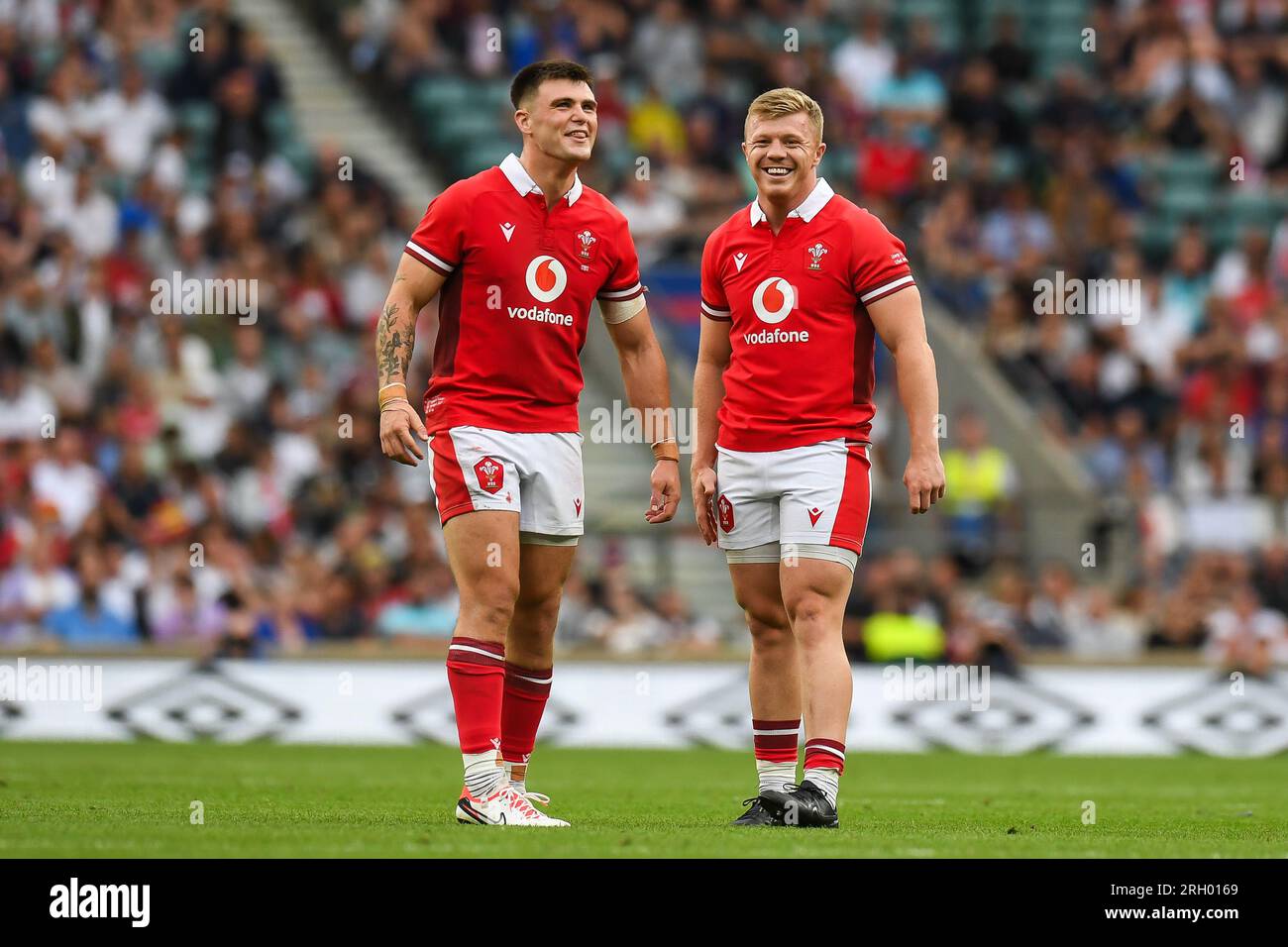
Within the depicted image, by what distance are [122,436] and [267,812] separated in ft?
34.3

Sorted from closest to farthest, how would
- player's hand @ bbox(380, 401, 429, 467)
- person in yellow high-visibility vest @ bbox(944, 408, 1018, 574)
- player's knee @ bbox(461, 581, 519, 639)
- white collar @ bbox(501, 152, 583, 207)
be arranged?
player's hand @ bbox(380, 401, 429, 467) → player's knee @ bbox(461, 581, 519, 639) → white collar @ bbox(501, 152, 583, 207) → person in yellow high-visibility vest @ bbox(944, 408, 1018, 574)

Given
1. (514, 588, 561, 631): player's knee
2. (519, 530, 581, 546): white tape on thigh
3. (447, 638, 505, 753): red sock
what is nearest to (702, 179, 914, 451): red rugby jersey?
(519, 530, 581, 546): white tape on thigh

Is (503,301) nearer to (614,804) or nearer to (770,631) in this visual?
(770,631)

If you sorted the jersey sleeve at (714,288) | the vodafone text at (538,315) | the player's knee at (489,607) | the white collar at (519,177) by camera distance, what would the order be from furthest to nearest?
the jersey sleeve at (714,288) < the white collar at (519,177) < the vodafone text at (538,315) < the player's knee at (489,607)

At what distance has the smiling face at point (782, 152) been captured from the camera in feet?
28.2

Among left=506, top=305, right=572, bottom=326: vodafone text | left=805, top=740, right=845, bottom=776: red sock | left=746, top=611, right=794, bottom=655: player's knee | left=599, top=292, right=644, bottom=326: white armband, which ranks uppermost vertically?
left=599, top=292, right=644, bottom=326: white armband

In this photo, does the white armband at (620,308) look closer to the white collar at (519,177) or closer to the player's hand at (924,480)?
the white collar at (519,177)

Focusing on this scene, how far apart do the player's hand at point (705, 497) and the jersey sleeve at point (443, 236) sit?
1.32 metres

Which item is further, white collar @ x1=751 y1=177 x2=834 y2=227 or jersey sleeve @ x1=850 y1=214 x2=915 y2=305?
white collar @ x1=751 y1=177 x2=834 y2=227

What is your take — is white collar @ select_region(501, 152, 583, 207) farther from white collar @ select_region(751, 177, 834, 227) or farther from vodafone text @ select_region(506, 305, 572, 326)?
white collar @ select_region(751, 177, 834, 227)

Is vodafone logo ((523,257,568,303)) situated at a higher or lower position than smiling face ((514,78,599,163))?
lower

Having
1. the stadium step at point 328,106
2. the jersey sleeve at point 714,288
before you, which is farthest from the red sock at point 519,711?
the stadium step at point 328,106

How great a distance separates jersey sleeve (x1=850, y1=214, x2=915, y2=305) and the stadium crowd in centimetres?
782

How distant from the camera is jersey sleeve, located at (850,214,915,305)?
28.1 feet
